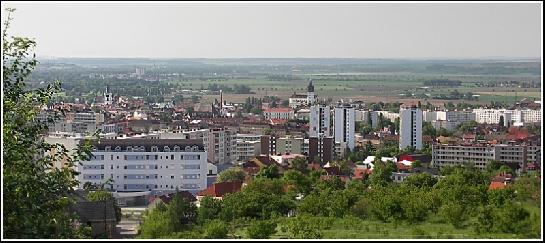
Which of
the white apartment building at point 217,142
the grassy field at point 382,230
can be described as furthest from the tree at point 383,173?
the grassy field at point 382,230

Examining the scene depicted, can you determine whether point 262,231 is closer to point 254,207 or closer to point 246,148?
point 254,207

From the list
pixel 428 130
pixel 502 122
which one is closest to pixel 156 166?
pixel 428 130

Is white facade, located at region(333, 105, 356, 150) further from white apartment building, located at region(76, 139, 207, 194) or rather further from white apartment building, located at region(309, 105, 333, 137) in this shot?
white apartment building, located at region(76, 139, 207, 194)

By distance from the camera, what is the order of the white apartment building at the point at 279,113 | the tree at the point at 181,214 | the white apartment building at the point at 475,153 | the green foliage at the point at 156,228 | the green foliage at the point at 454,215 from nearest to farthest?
the green foliage at the point at 454,215
the green foliage at the point at 156,228
the tree at the point at 181,214
the white apartment building at the point at 475,153
the white apartment building at the point at 279,113

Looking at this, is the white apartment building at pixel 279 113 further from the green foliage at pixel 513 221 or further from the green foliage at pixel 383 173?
the green foliage at pixel 513 221

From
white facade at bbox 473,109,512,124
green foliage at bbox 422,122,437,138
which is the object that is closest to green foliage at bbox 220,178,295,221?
green foliage at bbox 422,122,437,138

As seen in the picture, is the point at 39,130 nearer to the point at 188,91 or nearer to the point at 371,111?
the point at 371,111
